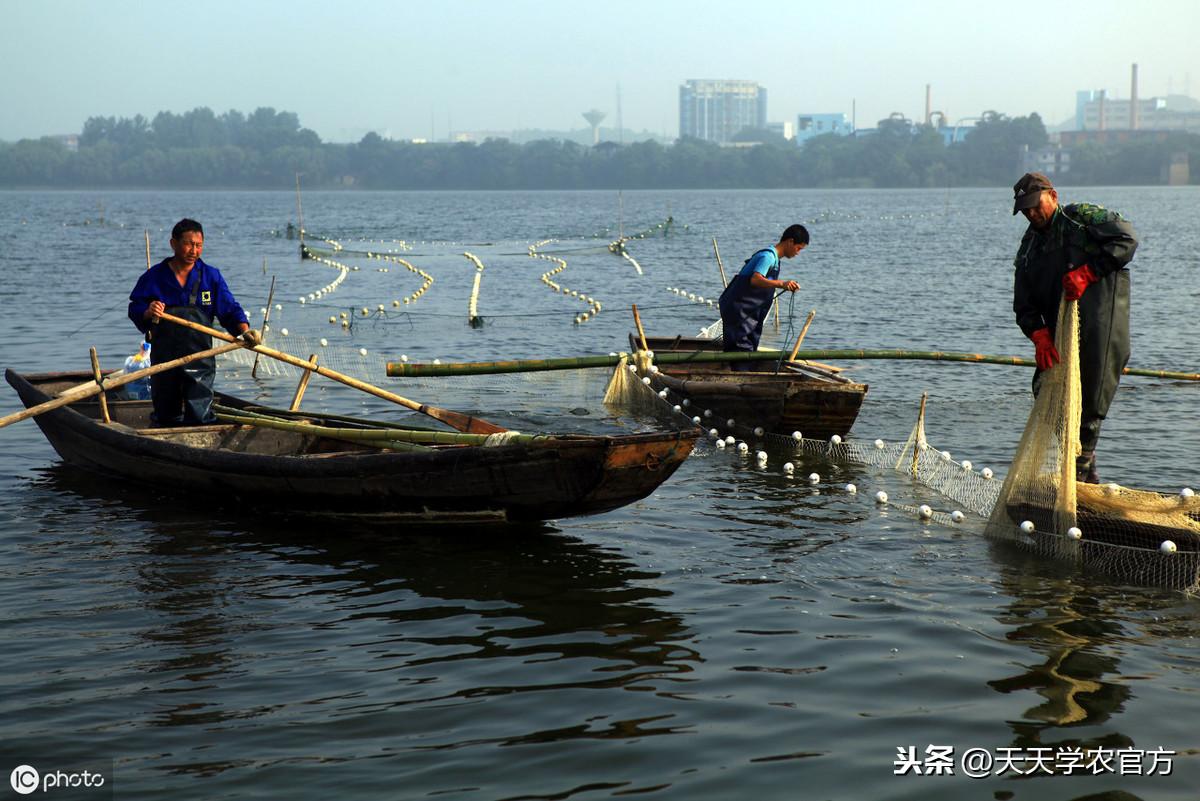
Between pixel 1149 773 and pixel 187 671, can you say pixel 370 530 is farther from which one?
pixel 1149 773

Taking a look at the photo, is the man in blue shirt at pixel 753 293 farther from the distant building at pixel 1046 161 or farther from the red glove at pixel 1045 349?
the distant building at pixel 1046 161

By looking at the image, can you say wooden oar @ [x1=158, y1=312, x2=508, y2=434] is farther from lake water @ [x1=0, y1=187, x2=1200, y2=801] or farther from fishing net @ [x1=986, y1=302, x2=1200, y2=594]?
fishing net @ [x1=986, y1=302, x2=1200, y2=594]

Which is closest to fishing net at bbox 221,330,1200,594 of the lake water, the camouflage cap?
the lake water

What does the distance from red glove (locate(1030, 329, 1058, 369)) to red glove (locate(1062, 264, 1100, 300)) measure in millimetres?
334

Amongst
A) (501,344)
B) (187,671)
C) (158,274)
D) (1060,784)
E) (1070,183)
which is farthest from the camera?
(1070,183)

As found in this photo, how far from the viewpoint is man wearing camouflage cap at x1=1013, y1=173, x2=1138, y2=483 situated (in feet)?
23.4

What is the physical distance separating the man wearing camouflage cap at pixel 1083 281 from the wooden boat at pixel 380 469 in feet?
7.65

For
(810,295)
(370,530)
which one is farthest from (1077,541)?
(810,295)

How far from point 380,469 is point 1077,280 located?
183 inches

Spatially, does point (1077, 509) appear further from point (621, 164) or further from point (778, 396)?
point (621, 164)

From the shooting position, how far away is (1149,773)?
511cm

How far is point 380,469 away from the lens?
26.8 ft

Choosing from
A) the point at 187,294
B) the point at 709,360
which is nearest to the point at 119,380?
the point at 187,294

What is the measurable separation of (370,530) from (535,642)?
2.44 m
